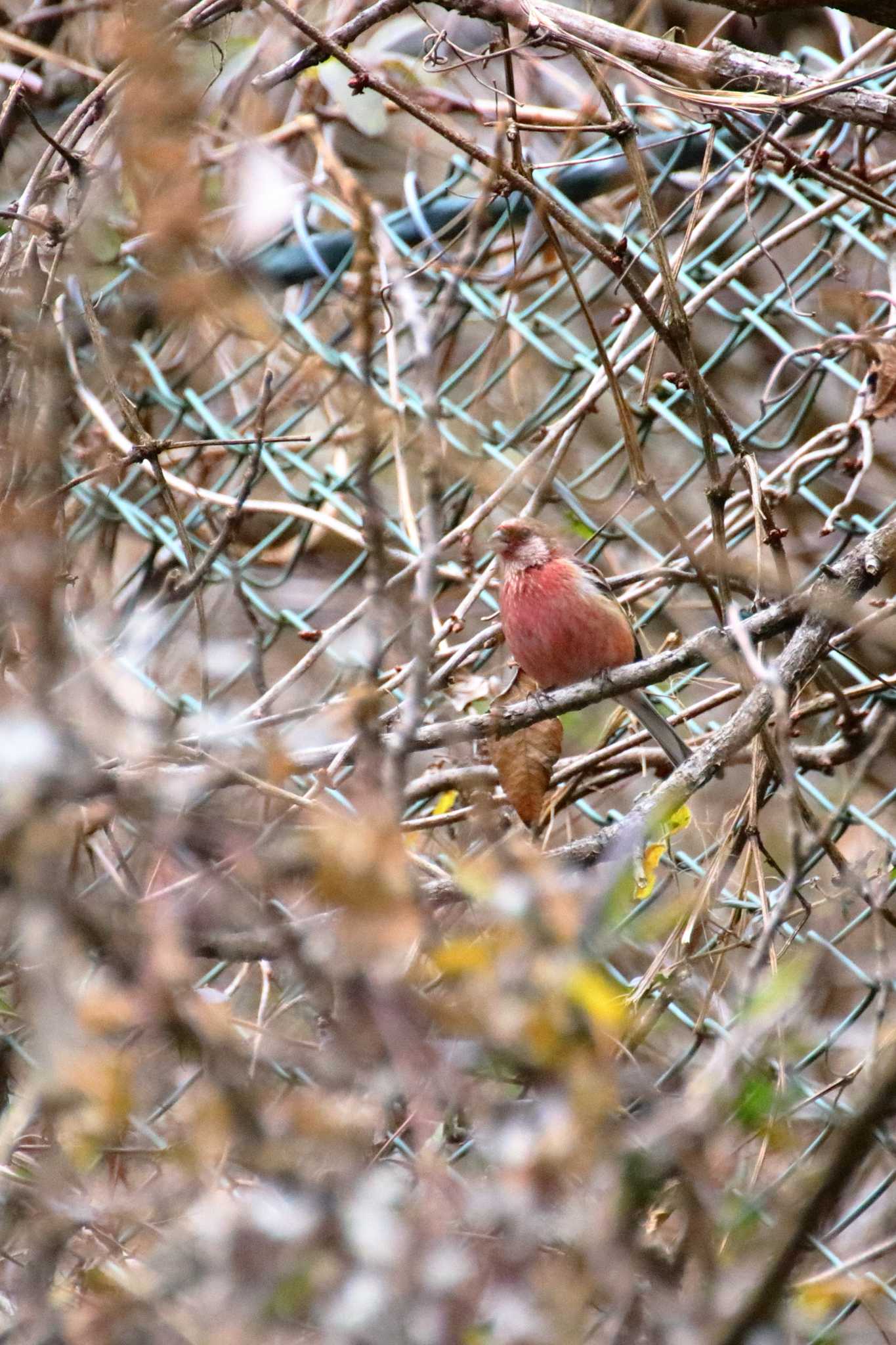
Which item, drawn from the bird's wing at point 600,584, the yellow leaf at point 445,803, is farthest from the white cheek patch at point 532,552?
the yellow leaf at point 445,803

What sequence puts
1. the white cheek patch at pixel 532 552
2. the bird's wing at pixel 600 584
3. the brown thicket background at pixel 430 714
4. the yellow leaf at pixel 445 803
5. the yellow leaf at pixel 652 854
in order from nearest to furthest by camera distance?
the brown thicket background at pixel 430 714 → the yellow leaf at pixel 652 854 → the yellow leaf at pixel 445 803 → the bird's wing at pixel 600 584 → the white cheek patch at pixel 532 552

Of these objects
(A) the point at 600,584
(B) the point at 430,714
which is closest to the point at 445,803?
(B) the point at 430,714

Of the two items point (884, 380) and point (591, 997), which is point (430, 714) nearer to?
point (884, 380)

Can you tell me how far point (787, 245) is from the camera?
5758 millimetres

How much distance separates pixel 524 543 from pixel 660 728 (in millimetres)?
763

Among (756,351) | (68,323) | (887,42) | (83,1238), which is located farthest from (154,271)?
(756,351)

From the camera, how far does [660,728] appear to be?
Result: 374 centimetres

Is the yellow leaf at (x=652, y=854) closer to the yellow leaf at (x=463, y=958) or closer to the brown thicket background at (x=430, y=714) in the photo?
the brown thicket background at (x=430, y=714)

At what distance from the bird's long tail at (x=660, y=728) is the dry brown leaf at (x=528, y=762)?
0.59 m

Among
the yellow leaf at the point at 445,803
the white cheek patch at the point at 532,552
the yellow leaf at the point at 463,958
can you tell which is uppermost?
the yellow leaf at the point at 463,958

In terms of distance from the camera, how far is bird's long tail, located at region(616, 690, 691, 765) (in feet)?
12.2

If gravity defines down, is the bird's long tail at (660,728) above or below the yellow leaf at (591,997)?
below

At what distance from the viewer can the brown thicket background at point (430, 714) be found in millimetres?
1119

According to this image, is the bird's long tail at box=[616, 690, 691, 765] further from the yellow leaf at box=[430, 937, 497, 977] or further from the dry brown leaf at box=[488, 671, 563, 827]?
the yellow leaf at box=[430, 937, 497, 977]
